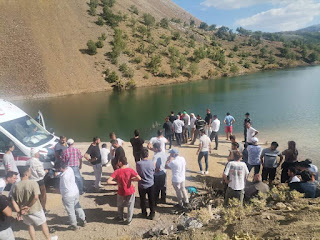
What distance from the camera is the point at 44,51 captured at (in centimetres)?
4684

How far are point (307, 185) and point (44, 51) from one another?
5118 centimetres

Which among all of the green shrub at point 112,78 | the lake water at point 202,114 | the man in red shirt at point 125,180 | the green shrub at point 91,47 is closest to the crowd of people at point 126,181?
the man in red shirt at point 125,180

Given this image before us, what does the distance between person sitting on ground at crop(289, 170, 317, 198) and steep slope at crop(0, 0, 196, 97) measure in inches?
1610

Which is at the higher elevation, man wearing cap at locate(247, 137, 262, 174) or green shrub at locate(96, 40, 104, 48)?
green shrub at locate(96, 40, 104, 48)

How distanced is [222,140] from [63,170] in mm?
10288

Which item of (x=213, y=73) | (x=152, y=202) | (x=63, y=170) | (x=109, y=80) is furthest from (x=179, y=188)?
(x=213, y=73)

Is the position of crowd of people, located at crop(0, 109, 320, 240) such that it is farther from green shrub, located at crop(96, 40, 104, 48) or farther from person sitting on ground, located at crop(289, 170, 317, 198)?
green shrub, located at crop(96, 40, 104, 48)

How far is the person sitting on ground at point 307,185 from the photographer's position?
17.7ft

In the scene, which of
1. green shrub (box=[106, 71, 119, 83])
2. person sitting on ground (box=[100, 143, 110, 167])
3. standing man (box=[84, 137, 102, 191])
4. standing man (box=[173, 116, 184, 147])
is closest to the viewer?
standing man (box=[84, 137, 102, 191])

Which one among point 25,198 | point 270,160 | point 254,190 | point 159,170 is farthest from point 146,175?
point 270,160

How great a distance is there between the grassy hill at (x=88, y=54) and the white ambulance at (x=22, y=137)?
116 feet

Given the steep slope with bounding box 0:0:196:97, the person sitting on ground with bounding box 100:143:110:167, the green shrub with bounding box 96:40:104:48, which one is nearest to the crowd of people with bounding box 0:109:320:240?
the person sitting on ground with bounding box 100:143:110:167

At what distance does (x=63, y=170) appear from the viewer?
5234 mm

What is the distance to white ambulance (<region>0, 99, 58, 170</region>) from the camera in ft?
22.6
